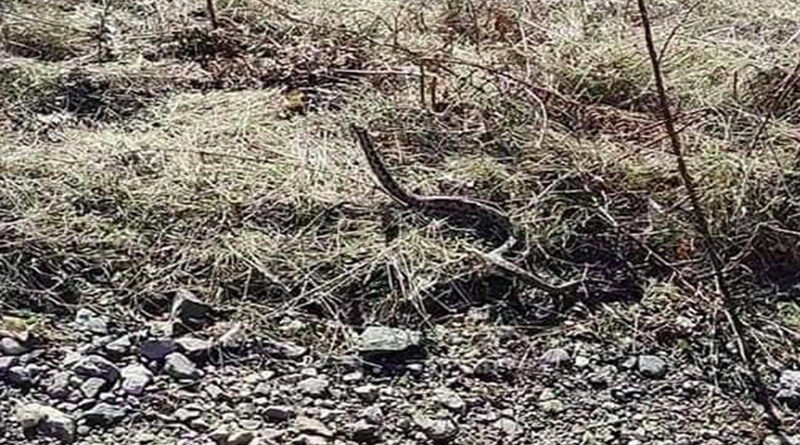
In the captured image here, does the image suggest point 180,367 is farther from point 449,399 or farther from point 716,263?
point 716,263

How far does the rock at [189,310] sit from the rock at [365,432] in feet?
1.38

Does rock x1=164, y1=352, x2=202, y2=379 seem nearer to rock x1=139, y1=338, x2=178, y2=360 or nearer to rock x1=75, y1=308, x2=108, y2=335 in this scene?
rock x1=139, y1=338, x2=178, y2=360

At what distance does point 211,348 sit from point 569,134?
1112mm

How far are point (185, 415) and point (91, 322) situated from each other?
1.14 ft

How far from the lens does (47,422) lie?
1.83 metres

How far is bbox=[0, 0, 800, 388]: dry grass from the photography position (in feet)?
7.29

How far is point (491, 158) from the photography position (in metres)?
2.63

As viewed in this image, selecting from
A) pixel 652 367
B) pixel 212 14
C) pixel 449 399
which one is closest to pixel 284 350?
pixel 449 399

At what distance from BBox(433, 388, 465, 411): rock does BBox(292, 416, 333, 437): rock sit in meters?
0.21

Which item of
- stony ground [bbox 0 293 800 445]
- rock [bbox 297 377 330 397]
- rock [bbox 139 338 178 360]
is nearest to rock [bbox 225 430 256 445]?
stony ground [bbox 0 293 800 445]

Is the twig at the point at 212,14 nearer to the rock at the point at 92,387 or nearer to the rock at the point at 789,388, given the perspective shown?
the rock at the point at 92,387

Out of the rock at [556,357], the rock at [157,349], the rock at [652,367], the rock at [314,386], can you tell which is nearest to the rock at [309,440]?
the rock at [314,386]

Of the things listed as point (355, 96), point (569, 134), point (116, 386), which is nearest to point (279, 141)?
point (355, 96)

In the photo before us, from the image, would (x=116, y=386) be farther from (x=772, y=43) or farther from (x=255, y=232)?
(x=772, y=43)
